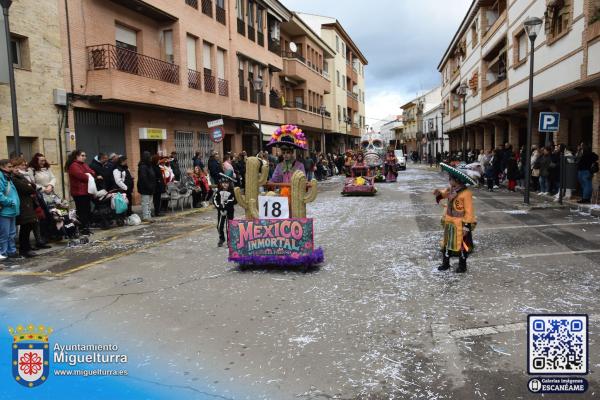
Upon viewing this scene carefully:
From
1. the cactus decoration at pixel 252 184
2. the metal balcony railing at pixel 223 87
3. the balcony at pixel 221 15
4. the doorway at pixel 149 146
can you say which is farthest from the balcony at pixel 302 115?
the cactus decoration at pixel 252 184

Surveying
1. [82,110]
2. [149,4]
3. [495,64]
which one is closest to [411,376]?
[82,110]

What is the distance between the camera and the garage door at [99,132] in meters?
15.0

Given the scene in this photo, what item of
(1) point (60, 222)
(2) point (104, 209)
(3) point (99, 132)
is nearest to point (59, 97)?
(3) point (99, 132)

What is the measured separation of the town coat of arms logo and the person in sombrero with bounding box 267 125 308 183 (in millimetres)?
5030

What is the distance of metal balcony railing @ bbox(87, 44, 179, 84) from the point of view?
49.9 ft

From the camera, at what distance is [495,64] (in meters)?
29.5

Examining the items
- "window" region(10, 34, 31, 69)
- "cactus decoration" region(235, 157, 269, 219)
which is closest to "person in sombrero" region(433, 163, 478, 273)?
"cactus decoration" region(235, 157, 269, 219)

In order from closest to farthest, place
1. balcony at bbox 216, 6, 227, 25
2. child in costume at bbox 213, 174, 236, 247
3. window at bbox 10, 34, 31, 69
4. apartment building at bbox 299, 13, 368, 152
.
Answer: child in costume at bbox 213, 174, 236, 247
window at bbox 10, 34, 31, 69
balcony at bbox 216, 6, 227, 25
apartment building at bbox 299, 13, 368, 152

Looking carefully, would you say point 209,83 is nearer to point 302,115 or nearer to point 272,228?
point 302,115

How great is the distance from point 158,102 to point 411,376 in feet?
51.5

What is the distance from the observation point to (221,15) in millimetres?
23422

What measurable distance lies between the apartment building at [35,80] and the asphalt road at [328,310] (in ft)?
16.2

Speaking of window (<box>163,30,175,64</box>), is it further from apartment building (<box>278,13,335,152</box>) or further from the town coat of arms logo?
the town coat of arms logo

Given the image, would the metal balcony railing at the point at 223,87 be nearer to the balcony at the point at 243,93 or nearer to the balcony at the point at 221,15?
the balcony at the point at 243,93
